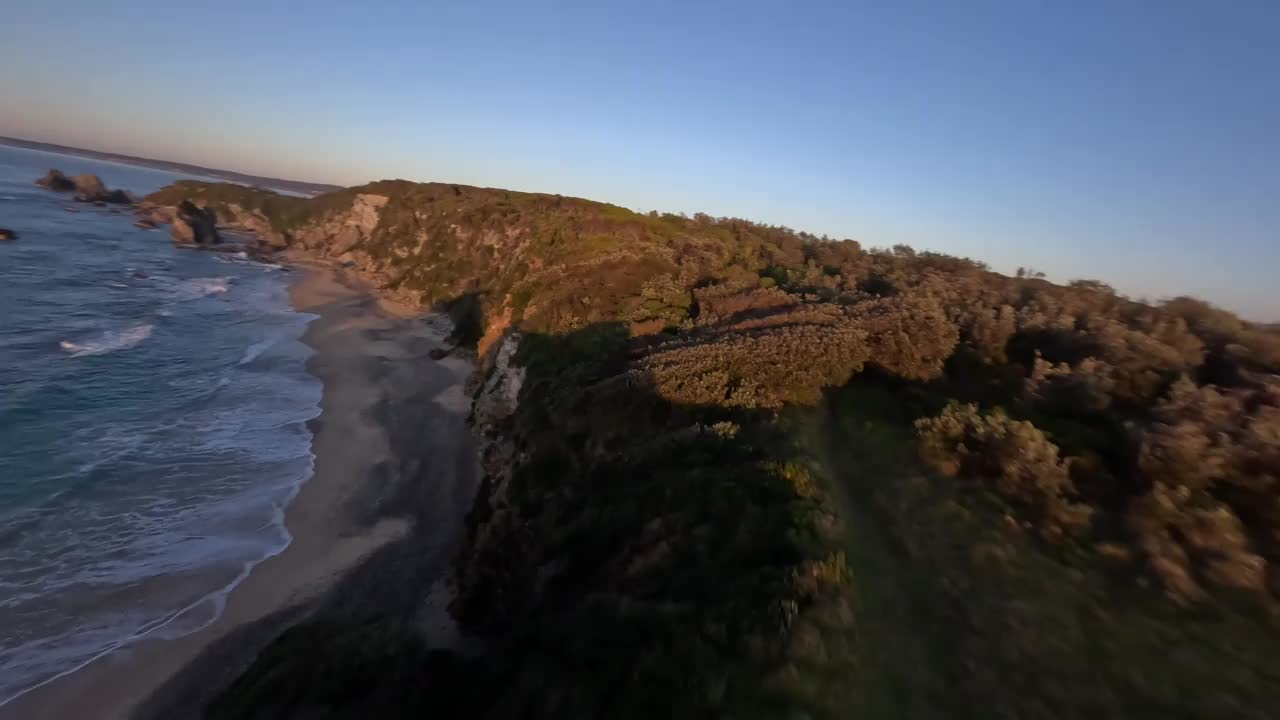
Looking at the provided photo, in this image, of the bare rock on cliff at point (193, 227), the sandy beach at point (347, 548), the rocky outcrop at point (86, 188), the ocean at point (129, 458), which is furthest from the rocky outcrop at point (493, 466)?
the rocky outcrop at point (86, 188)

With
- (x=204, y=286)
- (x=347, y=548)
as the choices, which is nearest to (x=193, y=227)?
(x=204, y=286)

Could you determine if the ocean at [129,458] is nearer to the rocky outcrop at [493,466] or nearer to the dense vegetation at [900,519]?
the rocky outcrop at [493,466]

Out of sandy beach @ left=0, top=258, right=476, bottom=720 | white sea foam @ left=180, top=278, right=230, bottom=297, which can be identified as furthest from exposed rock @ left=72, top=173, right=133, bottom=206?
sandy beach @ left=0, top=258, right=476, bottom=720

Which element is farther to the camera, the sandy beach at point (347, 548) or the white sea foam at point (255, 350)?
the white sea foam at point (255, 350)

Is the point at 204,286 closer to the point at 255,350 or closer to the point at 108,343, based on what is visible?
the point at 255,350

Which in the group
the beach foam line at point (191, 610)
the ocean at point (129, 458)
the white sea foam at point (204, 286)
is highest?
the white sea foam at point (204, 286)

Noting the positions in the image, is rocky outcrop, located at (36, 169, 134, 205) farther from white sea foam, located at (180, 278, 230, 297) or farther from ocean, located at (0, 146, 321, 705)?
ocean, located at (0, 146, 321, 705)
